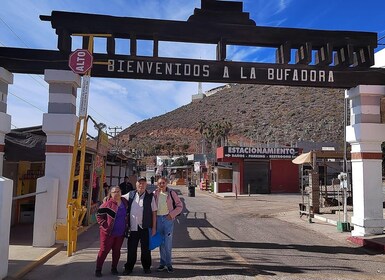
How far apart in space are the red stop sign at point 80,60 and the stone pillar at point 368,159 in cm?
727

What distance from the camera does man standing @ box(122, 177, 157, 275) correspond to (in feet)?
24.8

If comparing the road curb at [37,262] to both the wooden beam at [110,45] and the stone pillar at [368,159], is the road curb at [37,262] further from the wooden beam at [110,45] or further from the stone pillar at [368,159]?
the stone pillar at [368,159]

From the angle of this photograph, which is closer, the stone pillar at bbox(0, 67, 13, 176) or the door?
the stone pillar at bbox(0, 67, 13, 176)

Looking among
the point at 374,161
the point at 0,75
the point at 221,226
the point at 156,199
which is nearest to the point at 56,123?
the point at 0,75

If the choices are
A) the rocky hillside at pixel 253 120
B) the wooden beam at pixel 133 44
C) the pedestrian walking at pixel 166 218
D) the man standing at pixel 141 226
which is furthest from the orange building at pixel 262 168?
the man standing at pixel 141 226

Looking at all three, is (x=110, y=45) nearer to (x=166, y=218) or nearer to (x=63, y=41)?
(x=63, y=41)

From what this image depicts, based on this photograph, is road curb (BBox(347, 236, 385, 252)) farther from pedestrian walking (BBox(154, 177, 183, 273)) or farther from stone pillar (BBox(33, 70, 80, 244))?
stone pillar (BBox(33, 70, 80, 244))

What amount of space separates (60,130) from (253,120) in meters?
87.5

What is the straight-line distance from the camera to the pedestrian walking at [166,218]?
772 cm

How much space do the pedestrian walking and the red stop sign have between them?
140 inches

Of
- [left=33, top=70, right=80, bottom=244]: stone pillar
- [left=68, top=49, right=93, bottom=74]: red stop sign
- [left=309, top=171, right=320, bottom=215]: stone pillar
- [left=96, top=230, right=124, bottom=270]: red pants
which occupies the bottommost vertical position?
[left=96, top=230, right=124, bottom=270]: red pants

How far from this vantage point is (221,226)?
15023 mm

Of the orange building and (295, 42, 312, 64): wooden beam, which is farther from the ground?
(295, 42, 312, 64): wooden beam

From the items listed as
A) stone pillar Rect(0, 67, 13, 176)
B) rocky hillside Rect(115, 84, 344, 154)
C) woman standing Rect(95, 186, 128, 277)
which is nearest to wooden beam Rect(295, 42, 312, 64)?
woman standing Rect(95, 186, 128, 277)
